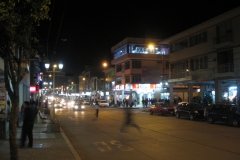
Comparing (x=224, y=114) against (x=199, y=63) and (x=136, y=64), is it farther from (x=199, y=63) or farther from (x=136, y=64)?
(x=136, y=64)

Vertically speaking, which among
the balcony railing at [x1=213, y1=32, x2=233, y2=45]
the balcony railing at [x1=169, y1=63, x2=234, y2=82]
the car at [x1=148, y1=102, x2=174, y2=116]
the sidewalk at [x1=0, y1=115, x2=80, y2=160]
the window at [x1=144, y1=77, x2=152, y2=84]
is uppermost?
the balcony railing at [x1=213, y1=32, x2=233, y2=45]

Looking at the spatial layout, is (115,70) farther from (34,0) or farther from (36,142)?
(34,0)

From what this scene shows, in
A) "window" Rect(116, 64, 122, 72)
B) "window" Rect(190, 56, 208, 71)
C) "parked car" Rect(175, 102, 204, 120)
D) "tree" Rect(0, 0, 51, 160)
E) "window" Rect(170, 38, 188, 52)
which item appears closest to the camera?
"tree" Rect(0, 0, 51, 160)

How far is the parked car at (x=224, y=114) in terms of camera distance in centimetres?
2116

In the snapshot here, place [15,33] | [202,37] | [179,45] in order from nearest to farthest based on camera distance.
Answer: [15,33] < [202,37] < [179,45]

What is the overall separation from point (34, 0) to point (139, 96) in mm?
59474

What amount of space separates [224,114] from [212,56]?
13.3 meters

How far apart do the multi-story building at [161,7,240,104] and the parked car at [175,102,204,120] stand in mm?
5693

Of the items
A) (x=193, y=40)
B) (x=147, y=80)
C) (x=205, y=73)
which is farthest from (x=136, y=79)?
(x=205, y=73)

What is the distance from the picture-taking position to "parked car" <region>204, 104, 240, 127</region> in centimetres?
2116

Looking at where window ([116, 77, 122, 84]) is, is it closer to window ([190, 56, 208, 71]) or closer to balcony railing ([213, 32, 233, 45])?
window ([190, 56, 208, 71])

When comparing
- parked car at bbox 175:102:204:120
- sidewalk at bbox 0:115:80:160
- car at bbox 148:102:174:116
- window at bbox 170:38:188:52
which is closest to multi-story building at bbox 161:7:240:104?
window at bbox 170:38:188:52

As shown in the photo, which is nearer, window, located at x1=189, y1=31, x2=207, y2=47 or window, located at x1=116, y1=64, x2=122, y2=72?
window, located at x1=189, y1=31, x2=207, y2=47

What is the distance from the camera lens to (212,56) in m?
34.2
